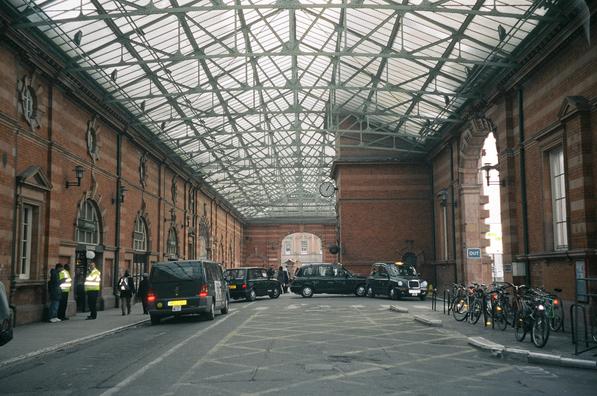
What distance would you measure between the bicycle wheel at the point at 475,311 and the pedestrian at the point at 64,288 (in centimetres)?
1117

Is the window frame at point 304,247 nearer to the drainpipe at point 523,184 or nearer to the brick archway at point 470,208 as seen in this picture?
the brick archway at point 470,208

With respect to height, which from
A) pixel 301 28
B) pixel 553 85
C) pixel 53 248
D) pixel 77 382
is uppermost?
pixel 301 28

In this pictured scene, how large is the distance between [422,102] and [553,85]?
11523mm

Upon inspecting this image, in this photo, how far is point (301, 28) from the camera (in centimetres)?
2408

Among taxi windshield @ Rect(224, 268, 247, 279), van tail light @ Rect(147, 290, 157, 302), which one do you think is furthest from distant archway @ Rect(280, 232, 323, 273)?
van tail light @ Rect(147, 290, 157, 302)

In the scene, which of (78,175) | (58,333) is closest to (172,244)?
(78,175)

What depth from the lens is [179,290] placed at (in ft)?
58.2

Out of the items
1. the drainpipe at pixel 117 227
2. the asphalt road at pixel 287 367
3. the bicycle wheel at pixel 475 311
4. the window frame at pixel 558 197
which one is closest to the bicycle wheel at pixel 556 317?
the asphalt road at pixel 287 367

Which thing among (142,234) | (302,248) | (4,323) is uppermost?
(302,248)

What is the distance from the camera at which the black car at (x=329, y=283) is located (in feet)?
Result: 106

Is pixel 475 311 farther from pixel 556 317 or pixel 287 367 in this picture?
pixel 287 367

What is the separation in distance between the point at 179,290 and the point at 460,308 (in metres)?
7.77

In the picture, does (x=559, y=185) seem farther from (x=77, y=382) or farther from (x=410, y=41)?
(x=77, y=382)

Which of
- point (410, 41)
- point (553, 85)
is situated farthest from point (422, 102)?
point (553, 85)
